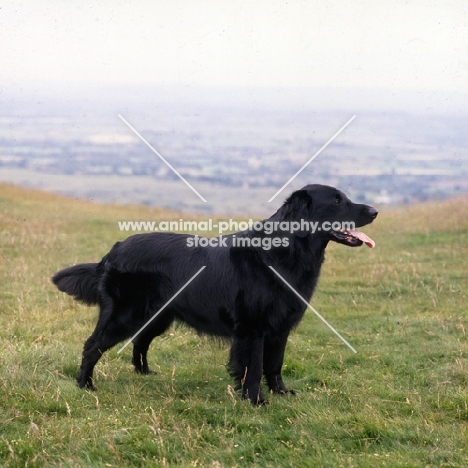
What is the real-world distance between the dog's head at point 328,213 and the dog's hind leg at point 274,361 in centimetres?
89

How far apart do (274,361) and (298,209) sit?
126 centimetres

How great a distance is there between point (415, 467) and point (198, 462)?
1239 mm

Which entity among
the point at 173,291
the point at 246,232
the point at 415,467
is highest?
the point at 246,232

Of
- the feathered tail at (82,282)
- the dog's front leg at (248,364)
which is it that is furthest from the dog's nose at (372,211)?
the feathered tail at (82,282)

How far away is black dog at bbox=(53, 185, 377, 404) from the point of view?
5.12 metres

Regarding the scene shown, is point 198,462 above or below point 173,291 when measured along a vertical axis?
below

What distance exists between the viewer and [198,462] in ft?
12.4

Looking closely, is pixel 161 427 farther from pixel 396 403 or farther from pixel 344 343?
pixel 344 343

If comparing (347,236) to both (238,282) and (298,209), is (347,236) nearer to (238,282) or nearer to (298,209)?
(298,209)

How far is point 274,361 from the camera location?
5.30 m

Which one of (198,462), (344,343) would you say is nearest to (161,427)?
(198,462)
